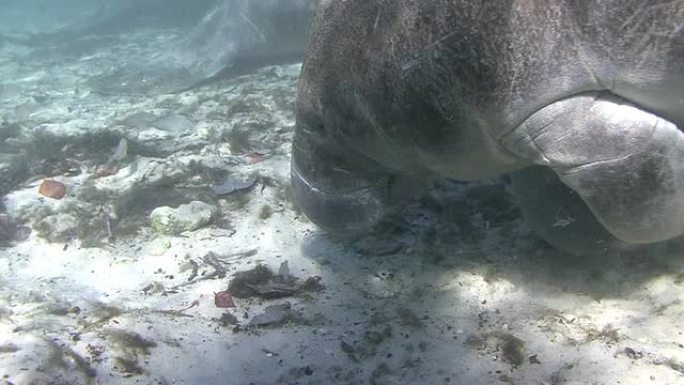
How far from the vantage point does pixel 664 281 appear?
3125 mm

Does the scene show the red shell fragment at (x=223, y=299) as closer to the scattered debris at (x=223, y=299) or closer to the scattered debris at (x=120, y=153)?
the scattered debris at (x=223, y=299)

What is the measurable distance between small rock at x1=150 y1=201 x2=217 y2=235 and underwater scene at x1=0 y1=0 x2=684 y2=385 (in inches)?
0.9

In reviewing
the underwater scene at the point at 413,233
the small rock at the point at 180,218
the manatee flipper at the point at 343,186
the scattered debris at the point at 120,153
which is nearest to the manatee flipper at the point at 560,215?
the underwater scene at the point at 413,233

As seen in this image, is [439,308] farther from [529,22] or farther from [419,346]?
[529,22]

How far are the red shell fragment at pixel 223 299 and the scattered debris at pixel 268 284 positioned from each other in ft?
0.14

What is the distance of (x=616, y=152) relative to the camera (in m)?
2.58

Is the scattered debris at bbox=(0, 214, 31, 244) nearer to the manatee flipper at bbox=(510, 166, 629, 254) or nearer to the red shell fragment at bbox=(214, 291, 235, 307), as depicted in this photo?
the red shell fragment at bbox=(214, 291, 235, 307)

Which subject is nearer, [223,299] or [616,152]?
[616,152]

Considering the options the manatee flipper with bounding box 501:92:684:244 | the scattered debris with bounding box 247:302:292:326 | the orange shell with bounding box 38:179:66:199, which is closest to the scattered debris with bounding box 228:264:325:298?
the scattered debris with bounding box 247:302:292:326

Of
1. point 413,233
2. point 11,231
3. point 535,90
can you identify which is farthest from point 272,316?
point 11,231

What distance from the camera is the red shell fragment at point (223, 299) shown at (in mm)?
3707

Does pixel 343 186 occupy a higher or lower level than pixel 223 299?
higher

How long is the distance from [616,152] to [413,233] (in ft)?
6.21

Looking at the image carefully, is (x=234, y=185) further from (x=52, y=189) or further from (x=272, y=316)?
(x=272, y=316)
